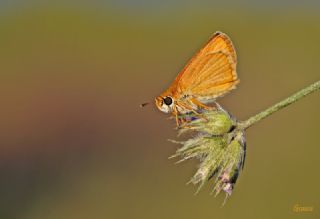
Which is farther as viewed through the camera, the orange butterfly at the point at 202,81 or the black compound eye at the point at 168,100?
the black compound eye at the point at 168,100

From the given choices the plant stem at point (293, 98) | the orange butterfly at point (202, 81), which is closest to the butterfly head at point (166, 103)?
the orange butterfly at point (202, 81)

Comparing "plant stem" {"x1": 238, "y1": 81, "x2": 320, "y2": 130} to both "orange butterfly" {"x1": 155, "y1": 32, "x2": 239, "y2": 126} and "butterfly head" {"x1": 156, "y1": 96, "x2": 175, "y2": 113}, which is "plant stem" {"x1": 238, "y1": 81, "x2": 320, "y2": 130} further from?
"butterfly head" {"x1": 156, "y1": 96, "x2": 175, "y2": 113}

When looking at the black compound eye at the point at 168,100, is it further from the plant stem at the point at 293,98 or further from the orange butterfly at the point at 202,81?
the plant stem at the point at 293,98

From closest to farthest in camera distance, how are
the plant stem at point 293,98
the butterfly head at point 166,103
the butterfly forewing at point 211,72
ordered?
the plant stem at point 293,98
the butterfly forewing at point 211,72
the butterfly head at point 166,103

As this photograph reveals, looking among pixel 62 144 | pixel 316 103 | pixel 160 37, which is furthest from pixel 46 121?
pixel 316 103

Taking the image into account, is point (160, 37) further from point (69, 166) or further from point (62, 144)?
point (69, 166)

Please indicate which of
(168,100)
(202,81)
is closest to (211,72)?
(202,81)

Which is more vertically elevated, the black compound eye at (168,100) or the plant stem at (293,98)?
the black compound eye at (168,100)

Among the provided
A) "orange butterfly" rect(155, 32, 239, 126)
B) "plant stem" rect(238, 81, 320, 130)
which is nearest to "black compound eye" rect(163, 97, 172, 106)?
"orange butterfly" rect(155, 32, 239, 126)
